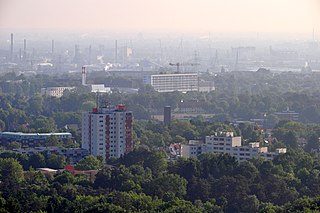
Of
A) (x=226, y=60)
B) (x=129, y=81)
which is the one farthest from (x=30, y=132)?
(x=226, y=60)

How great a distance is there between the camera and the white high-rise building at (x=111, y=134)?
2558 cm

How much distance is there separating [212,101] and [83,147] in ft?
64.2

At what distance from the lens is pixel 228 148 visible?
25359mm

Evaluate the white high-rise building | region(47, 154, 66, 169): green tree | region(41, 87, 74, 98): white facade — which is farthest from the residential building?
region(41, 87, 74, 98): white facade

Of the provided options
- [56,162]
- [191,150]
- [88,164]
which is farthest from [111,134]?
[88,164]

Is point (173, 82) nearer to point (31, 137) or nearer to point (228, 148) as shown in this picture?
point (31, 137)

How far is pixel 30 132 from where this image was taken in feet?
101

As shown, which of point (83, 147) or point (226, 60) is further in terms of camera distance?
point (226, 60)

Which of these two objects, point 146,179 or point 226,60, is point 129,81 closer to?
point 226,60

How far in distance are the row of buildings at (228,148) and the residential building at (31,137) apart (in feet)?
10.9

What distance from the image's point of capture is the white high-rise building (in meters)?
25.6

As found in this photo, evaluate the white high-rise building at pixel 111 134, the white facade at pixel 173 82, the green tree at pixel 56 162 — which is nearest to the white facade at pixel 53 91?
the white facade at pixel 173 82

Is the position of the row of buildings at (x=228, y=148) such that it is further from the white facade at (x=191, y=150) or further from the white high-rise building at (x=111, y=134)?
Answer: the white high-rise building at (x=111, y=134)

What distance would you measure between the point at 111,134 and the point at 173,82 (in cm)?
3081
